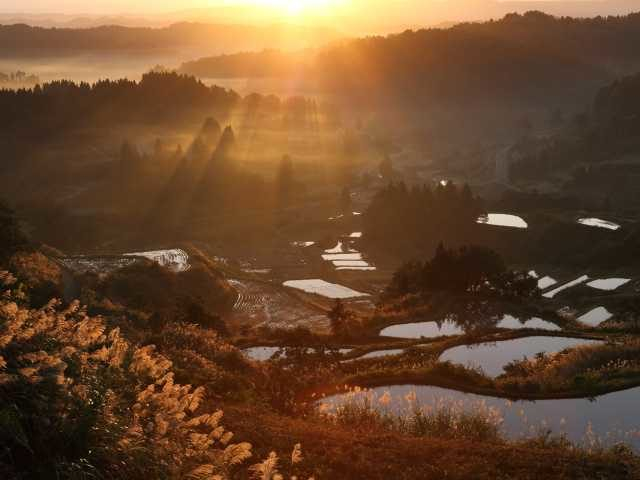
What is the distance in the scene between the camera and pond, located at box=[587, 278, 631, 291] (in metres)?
70.9

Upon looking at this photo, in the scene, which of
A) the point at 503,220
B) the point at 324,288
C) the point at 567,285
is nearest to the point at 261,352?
the point at 324,288

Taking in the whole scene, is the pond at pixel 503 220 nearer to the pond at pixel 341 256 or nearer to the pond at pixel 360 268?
the pond at pixel 341 256

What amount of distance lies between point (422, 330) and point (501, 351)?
21.1 feet

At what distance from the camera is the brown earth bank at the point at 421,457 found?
429 inches

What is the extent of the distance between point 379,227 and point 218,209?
37.1m

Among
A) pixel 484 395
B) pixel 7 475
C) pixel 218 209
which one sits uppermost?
pixel 7 475

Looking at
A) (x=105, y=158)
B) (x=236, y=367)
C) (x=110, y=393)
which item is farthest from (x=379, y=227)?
(x=110, y=393)

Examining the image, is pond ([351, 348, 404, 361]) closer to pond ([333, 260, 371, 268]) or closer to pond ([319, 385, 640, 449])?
pond ([319, 385, 640, 449])

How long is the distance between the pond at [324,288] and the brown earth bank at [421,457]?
53249 millimetres

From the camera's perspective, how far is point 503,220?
4806 inches

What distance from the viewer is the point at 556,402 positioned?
682 inches

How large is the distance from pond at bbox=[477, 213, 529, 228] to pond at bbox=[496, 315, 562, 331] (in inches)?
3481

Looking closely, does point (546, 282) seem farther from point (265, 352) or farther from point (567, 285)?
point (265, 352)

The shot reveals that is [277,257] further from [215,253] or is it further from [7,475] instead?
[7,475]
